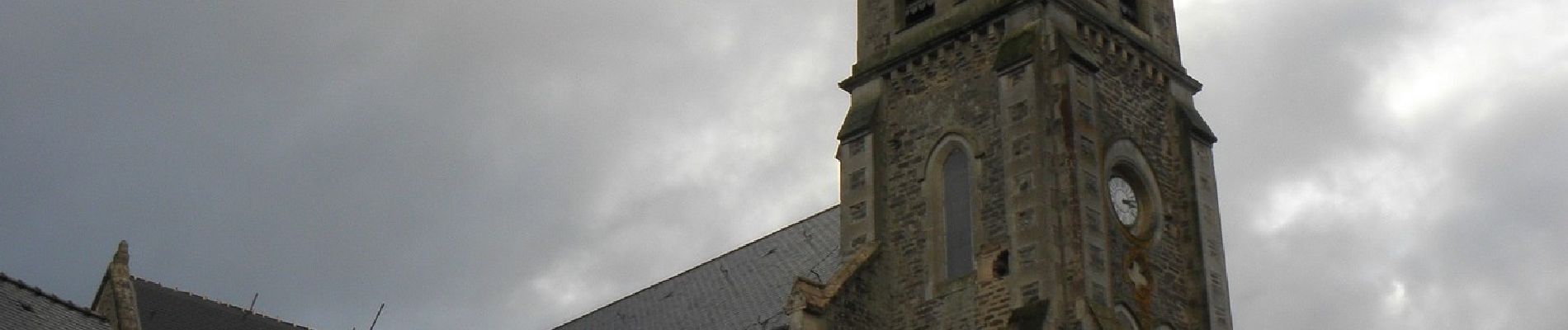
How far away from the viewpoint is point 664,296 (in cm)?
3111

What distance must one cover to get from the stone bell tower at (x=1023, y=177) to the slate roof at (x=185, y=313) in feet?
43.0

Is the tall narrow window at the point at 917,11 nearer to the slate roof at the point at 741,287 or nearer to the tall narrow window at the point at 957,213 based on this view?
the tall narrow window at the point at 957,213

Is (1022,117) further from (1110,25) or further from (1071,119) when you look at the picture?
(1110,25)

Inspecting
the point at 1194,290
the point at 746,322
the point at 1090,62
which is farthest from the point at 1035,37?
the point at 746,322

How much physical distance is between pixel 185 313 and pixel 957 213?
1558cm

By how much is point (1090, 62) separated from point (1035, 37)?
0.94 meters

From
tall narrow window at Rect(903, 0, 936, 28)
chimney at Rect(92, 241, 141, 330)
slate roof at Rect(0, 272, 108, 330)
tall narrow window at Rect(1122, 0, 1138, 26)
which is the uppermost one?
tall narrow window at Rect(1122, 0, 1138, 26)

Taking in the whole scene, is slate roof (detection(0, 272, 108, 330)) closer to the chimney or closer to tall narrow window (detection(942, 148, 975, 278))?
the chimney

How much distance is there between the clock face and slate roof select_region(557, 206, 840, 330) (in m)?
4.21

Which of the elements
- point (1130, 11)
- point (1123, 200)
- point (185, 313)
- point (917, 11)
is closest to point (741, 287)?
point (917, 11)

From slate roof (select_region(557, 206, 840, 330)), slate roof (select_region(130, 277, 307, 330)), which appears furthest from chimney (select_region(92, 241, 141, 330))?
slate roof (select_region(557, 206, 840, 330))

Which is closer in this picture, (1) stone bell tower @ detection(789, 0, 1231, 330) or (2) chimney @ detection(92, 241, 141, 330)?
(1) stone bell tower @ detection(789, 0, 1231, 330)

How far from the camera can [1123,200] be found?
24.6m

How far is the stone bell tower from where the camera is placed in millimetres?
22906
